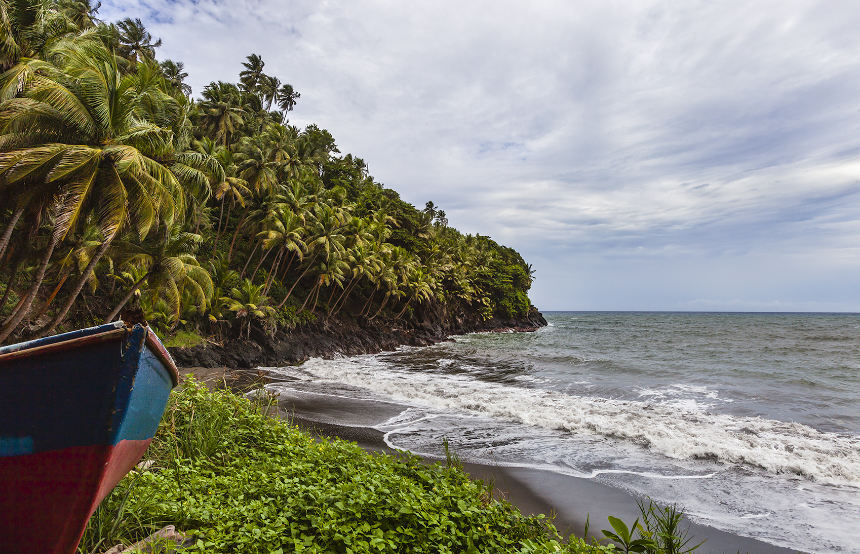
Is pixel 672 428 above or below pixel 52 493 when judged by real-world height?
below

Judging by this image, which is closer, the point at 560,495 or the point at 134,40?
the point at 560,495

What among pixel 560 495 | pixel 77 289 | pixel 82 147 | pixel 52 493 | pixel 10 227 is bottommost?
pixel 560 495

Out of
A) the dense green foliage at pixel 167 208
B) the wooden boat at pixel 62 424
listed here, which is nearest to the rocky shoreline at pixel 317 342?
the dense green foliage at pixel 167 208

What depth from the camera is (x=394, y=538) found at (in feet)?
12.1

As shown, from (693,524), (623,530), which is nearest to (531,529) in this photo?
(623,530)

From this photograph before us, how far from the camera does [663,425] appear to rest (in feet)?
38.4

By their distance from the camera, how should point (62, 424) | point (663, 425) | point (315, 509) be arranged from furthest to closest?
point (663, 425), point (315, 509), point (62, 424)

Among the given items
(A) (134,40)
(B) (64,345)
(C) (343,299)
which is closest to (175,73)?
(A) (134,40)

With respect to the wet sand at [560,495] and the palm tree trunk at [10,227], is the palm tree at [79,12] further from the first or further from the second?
the wet sand at [560,495]

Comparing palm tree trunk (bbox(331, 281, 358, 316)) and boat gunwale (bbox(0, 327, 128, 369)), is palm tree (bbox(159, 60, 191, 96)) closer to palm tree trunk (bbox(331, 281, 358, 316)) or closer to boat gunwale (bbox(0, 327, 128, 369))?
palm tree trunk (bbox(331, 281, 358, 316))

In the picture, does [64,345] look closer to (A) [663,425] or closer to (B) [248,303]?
(A) [663,425]

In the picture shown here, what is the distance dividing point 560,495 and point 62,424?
7.28 meters

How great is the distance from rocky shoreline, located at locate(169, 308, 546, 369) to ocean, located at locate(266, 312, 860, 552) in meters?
2.97

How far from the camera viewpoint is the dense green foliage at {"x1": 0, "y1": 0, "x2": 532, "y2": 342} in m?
9.82
